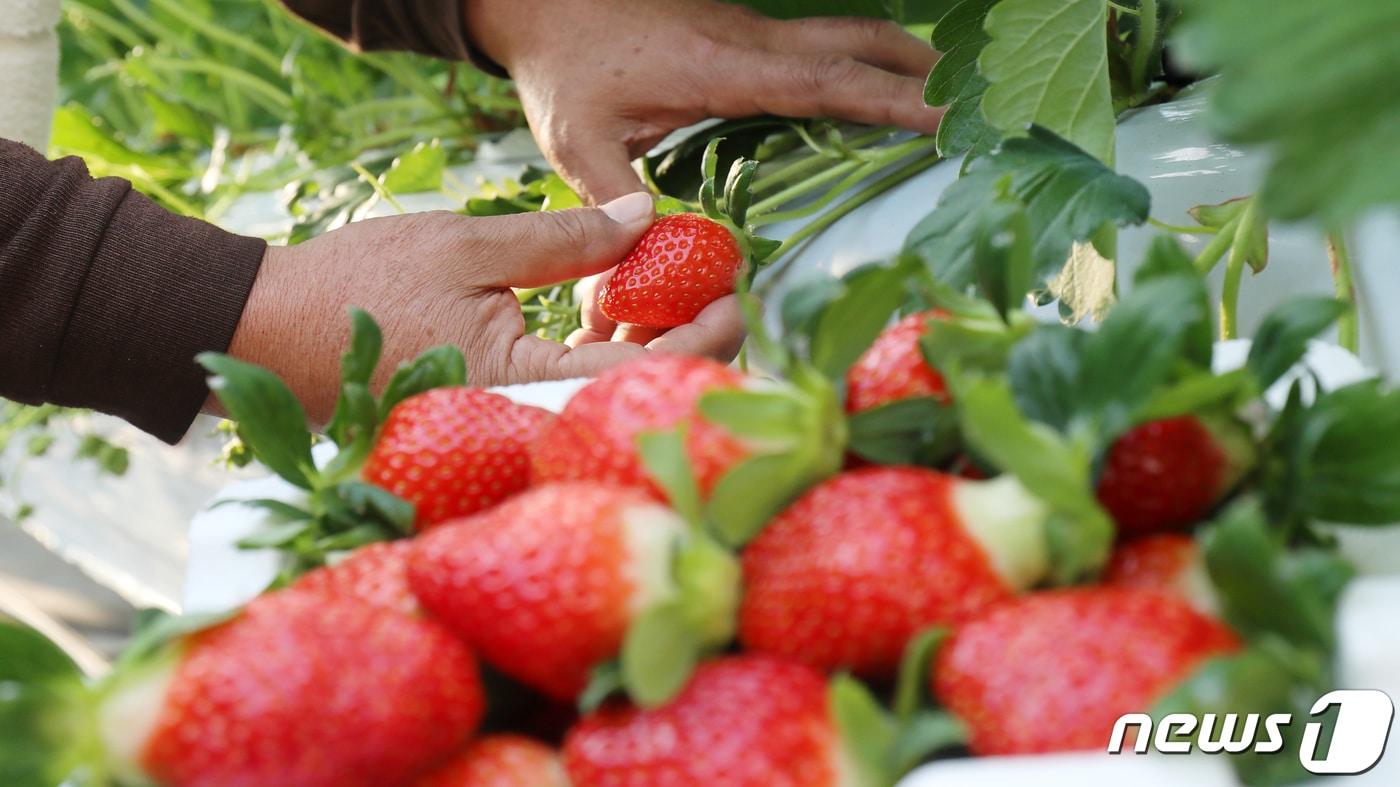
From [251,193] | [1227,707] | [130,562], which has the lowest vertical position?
[130,562]

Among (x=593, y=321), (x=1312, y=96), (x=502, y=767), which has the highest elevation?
(x=1312, y=96)

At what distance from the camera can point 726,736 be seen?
0.78ft

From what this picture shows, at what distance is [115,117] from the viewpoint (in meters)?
1.61

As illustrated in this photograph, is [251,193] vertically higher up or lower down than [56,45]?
lower down

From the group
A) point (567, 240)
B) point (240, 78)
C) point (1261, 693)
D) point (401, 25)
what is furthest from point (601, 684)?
point (240, 78)

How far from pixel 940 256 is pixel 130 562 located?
3.97 ft

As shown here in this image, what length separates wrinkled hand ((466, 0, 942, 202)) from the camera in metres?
0.83

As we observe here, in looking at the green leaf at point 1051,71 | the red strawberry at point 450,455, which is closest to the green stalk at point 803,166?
the green leaf at point 1051,71

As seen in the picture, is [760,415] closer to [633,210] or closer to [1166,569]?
[1166,569]

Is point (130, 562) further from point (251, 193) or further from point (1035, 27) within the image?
point (1035, 27)

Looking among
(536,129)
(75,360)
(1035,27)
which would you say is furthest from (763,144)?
(75,360)

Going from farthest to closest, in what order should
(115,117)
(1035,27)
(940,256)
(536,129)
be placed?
(115,117)
(536,129)
(1035,27)
(940,256)

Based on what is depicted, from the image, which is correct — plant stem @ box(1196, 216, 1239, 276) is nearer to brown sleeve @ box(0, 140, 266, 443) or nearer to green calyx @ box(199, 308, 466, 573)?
green calyx @ box(199, 308, 466, 573)

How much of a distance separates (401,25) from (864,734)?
93 centimetres
